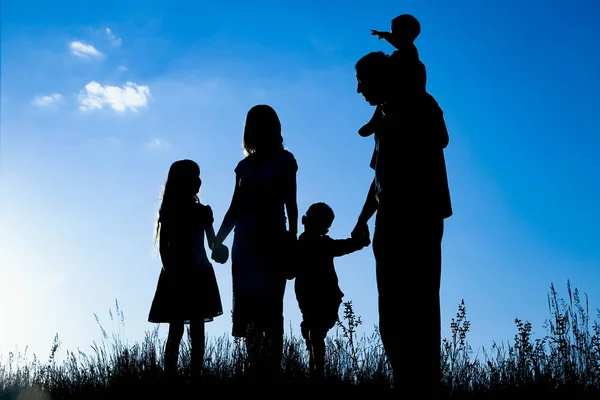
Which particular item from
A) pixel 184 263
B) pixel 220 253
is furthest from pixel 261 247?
pixel 184 263

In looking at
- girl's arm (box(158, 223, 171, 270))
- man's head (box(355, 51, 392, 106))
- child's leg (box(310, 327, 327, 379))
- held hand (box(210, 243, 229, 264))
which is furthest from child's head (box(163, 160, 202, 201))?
man's head (box(355, 51, 392, 106))

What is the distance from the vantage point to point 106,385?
524cm

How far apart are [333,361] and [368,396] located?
2.98 ft

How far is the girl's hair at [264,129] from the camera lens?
470cm

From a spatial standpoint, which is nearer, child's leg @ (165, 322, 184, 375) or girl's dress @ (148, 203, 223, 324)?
child's leg @ (165, 322, 184, 375)

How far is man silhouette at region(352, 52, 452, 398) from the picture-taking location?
343 centimetres

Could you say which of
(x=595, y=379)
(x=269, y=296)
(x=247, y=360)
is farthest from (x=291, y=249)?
(x=595, y=379)

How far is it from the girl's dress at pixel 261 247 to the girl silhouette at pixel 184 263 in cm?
93

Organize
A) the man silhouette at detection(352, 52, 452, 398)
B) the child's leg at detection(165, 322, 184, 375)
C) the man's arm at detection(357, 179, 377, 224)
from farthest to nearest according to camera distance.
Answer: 1. the child's leg at detection(165, 322, 184, 375)
2. the man's arm at detection(357, 179, 377, 224)
3. the man silhouette at detection(352, 52, 452, 398)

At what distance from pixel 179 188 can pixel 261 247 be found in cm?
145

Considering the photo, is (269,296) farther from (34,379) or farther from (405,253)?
(34,379)

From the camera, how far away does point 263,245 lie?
14.8ft

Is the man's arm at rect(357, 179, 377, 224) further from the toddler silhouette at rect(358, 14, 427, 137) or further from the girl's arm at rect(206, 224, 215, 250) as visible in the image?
the girl's arm at rect(206, 224, 215, 250)

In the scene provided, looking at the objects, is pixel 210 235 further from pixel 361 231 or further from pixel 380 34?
pixel 380 34
